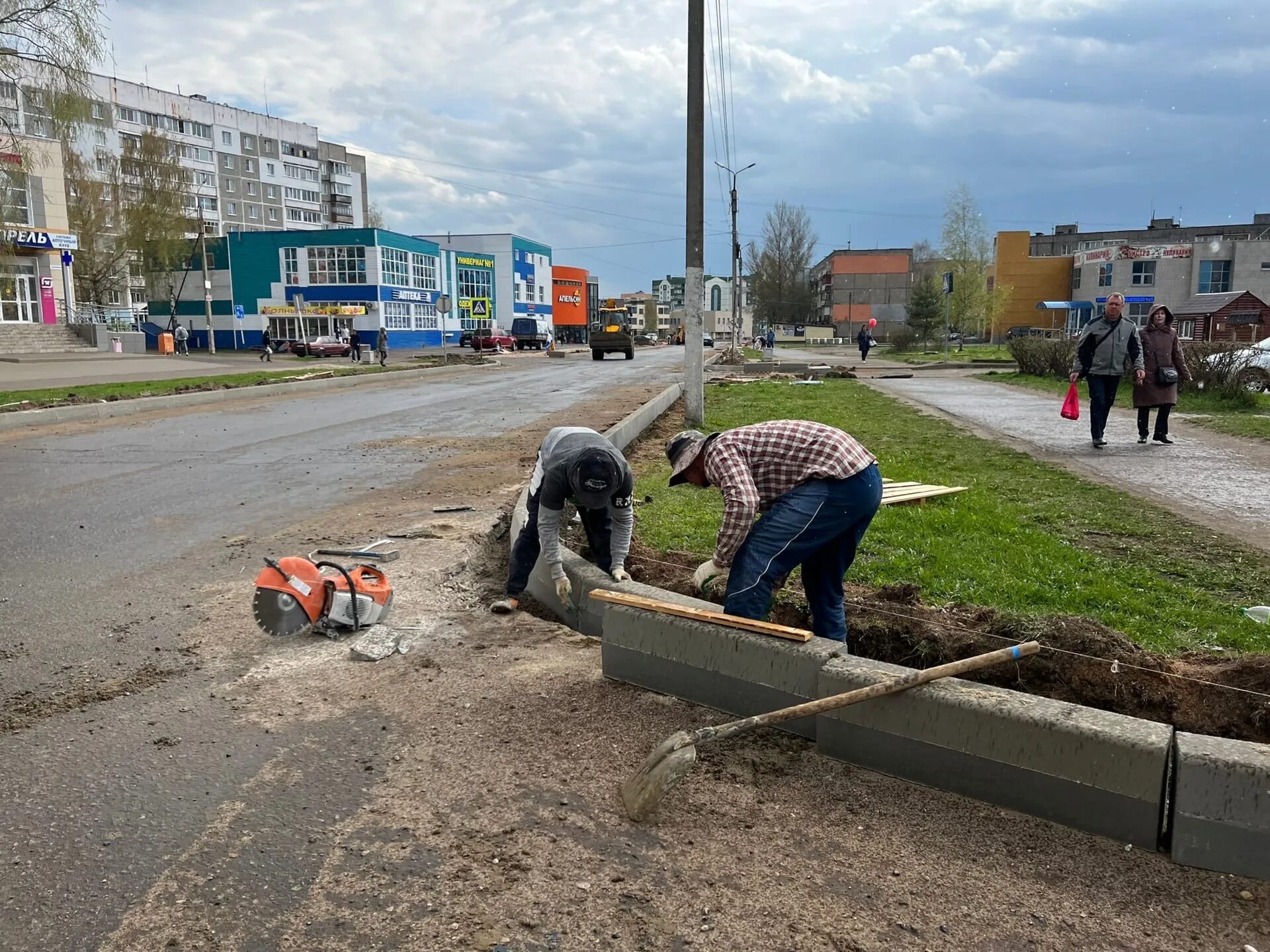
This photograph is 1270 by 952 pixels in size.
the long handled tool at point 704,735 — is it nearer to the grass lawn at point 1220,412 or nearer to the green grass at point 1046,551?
the green grass at point 1046,551

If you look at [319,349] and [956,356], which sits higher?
[319,349]

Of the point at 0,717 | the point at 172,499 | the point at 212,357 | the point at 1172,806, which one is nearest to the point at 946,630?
the point at 1172,806

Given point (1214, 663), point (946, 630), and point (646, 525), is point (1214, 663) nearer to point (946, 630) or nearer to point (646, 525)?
point (946, 630)

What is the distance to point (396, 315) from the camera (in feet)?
216

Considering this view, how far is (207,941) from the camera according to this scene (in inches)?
93.4

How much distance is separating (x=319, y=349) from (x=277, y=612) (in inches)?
1829

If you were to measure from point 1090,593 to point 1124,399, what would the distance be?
14.7m

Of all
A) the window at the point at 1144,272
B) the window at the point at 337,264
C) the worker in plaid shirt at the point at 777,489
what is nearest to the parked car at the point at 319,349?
the window at the point at 337,264

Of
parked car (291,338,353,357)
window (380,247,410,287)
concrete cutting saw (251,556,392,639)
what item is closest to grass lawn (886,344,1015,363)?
parked car (291,338,353,357)

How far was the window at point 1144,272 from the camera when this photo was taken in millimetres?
78500

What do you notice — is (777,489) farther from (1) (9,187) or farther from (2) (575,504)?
(1) (9,187)

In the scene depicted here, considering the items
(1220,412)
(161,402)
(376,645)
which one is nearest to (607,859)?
(376,645)

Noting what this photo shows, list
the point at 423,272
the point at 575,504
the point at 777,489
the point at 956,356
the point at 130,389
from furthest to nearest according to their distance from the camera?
the point at 423,272 < the point at 956,356 < the point at 130,389 < the point at 575,504 < the point at 777,489

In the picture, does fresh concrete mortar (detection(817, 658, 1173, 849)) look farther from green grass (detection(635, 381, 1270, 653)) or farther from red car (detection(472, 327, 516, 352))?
red car (detection(472, 327, 516, 352))
